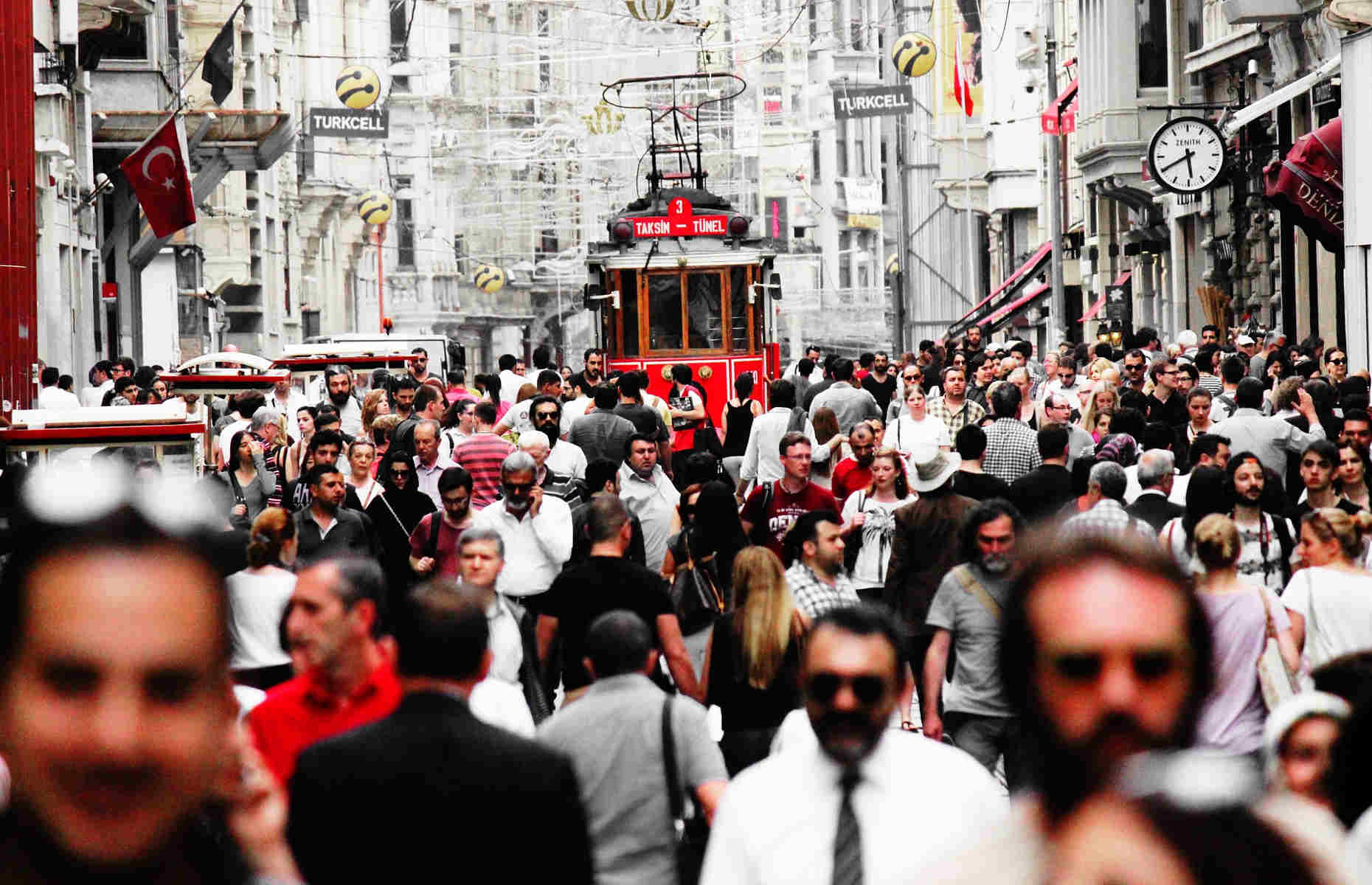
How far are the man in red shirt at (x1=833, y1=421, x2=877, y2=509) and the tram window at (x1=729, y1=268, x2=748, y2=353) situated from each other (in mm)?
14578

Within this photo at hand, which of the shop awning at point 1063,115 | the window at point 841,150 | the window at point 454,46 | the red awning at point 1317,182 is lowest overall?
the red awning at point 1317,182

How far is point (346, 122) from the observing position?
35.2m

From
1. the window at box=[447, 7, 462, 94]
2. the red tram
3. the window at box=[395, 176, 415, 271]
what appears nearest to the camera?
the red tram

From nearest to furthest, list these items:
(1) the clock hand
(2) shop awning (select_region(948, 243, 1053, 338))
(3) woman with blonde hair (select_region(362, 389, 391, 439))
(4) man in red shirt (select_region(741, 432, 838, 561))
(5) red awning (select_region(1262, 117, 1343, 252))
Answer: (4) man in red shirt (select_region(741, 432, 838, 561)) < (3) woman with blonde hair (select_region(362, 389, 391, 439)) < (5) red awning (select_region(1262, 117, 1343, 252)) < (1) the clock hand < (2) shop awning (select_region(948, 243, 1053, 338))

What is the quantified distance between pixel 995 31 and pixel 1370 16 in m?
38.8

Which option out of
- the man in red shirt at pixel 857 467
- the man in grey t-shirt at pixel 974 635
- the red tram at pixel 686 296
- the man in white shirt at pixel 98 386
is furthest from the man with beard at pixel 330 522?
the red tram at pixel 686 296

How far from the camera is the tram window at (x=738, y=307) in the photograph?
26.9 m

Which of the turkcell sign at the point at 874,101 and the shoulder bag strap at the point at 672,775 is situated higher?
the turkcell sign at the point at 874,101

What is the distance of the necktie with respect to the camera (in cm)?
373

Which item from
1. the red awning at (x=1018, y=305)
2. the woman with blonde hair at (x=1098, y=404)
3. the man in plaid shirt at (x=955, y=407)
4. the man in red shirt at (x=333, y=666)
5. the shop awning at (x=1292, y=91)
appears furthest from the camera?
the red awning at (x=1018, y=305)

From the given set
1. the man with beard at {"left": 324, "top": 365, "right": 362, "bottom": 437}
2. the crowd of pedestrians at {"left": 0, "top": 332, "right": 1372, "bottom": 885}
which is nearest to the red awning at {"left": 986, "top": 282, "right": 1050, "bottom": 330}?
the man with beard at {"left": 324, "top": 365, "right": 362, "bottom": 437}

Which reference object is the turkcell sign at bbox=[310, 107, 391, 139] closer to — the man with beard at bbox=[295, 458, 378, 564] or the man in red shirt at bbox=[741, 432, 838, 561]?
the man in red shirt at bbox=[741, 432, 838, 561]

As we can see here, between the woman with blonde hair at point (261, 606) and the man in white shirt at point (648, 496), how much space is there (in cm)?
406

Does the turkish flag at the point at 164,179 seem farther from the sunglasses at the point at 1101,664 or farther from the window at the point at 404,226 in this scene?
the window at the point at 404,226
